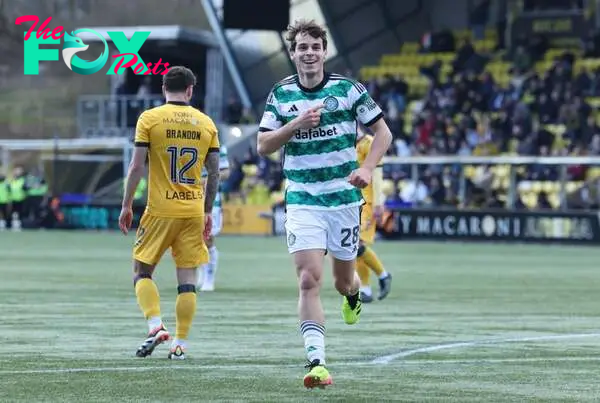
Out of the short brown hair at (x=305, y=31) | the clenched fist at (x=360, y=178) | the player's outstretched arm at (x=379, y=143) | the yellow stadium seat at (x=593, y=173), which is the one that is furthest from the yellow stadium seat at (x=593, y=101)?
the clenched fist at (x=360, y=178)

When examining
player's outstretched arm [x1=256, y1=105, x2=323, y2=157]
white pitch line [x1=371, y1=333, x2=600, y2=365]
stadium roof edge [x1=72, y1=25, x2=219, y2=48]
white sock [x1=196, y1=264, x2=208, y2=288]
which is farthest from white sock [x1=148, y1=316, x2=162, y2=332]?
stadium roof edge [x1=72, y1=25, x2=219, y2=48]

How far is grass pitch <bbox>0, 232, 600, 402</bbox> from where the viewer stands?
9539 millimetres

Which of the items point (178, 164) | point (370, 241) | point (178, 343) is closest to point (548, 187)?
point (370, 241)

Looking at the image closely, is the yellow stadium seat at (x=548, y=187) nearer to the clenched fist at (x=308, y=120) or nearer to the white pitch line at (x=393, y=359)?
the white pitch line at (x=393, y=359)

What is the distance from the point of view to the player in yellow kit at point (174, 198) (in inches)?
450

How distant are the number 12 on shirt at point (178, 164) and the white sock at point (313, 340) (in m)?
2.42

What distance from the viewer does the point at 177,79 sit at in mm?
11406

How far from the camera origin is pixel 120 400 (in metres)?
8.91

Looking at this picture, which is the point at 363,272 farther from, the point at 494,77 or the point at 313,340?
the point at 494,77

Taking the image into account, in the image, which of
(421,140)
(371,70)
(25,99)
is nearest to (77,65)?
(25,99)

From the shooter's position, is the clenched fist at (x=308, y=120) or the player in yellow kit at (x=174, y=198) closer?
the clenched fist at (x=308, y=120)

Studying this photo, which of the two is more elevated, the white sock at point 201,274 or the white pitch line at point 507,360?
the white pitch line at point 507,360

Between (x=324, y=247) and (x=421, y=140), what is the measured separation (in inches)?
1231

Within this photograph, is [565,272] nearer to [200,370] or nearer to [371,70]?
[200,370]
